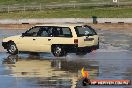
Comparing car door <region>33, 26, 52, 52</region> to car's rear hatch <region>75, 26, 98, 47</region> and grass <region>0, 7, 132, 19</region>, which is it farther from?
grass <region>0, 7, 132, 19</region>

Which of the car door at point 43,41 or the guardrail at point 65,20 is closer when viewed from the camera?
the car door at point 43,41

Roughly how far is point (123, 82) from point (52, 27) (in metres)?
9.93

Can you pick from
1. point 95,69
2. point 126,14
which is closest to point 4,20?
point 126,14

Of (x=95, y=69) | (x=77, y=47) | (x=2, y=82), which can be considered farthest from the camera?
(x=77, y=47)

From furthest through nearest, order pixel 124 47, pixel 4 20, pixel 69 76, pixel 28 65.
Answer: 1. pixel 4 20
2. pixel 124 47
3. pixel 28 65
4. pixel 69 76

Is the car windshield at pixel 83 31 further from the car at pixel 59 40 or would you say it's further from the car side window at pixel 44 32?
the car side window at pixel 44 32

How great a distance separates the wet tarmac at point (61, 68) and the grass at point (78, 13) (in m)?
25.1

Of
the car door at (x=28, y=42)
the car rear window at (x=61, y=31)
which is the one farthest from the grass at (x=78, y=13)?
the car rear window at (x=61, y=31)

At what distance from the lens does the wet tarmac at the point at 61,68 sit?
16.9 m

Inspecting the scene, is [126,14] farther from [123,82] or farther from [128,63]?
[123,82]

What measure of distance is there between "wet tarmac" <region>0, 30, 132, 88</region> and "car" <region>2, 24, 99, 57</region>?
382 millimetres

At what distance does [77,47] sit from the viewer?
78.9 ft

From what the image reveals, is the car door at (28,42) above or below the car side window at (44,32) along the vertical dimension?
below

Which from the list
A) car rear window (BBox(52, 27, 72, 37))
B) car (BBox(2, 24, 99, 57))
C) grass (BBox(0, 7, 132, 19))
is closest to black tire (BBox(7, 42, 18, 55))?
car (BBox(2, 24, 99, 57))
